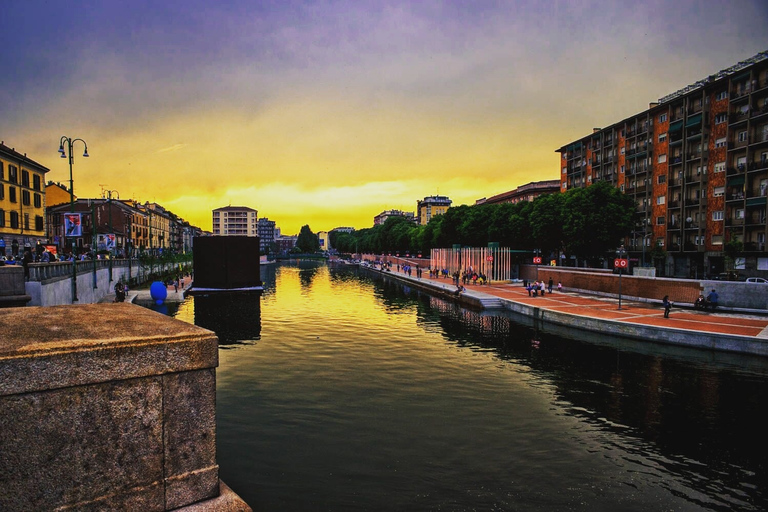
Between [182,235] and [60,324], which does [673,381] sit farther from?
[182,235]

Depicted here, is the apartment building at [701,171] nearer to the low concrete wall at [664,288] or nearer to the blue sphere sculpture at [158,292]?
the low concrete wall at [664,288]

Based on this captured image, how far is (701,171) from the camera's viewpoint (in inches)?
2130

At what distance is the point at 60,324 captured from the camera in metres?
3.76

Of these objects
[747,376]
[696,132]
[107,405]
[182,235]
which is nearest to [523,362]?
[747,376]

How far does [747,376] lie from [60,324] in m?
22.8

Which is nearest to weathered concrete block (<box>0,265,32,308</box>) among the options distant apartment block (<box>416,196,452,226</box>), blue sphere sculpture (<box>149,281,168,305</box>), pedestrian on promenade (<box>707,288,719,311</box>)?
blue sphere sculpture (<box>149,281,168,305</box>)

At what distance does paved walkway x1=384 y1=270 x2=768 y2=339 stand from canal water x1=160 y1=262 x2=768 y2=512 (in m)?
3.12

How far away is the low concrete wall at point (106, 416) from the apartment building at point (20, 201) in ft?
157

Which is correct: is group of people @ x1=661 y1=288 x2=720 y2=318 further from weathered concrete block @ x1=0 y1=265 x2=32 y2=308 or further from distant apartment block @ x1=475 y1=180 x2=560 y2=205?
distant apartment block @ x1=475 y1=180 x2=560 y2=205

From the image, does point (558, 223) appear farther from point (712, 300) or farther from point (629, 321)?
point (629, 321)

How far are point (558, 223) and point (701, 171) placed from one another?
1858 centimetres

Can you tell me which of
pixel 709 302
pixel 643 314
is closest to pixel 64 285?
pixel 643 314

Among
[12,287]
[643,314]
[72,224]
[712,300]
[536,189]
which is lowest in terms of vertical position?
[643,314]

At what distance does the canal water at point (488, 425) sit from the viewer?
31.3 ft
